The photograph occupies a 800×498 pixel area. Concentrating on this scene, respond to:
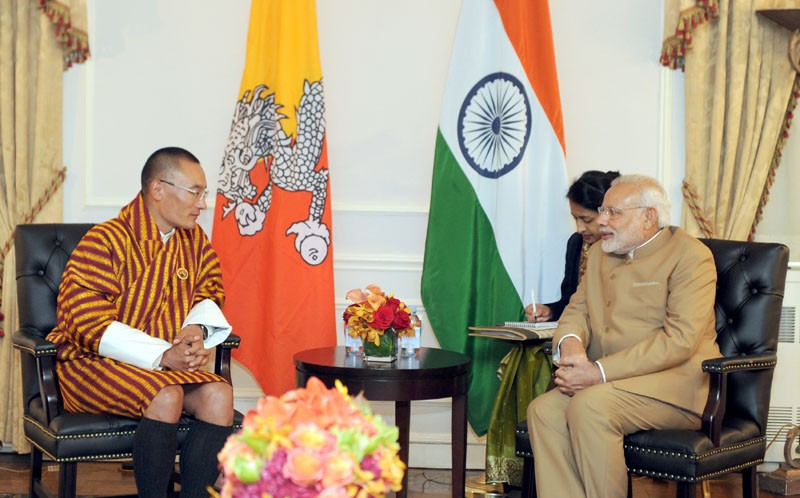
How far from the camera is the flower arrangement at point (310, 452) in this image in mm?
1479

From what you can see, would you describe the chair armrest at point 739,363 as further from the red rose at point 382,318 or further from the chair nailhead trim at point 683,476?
the red rose at point 382,318

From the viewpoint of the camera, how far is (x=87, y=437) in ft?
9.56

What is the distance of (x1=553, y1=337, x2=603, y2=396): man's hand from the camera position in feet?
10.5

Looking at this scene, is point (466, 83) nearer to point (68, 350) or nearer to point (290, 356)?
point (290, 356)

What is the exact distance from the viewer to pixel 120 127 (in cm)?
455

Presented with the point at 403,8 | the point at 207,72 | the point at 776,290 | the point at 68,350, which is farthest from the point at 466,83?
the point at 68,350

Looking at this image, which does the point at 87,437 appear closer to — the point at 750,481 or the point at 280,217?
the point at 280,217

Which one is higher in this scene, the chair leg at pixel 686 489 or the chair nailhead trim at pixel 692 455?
the chair nailhead trim at pixel 692 455

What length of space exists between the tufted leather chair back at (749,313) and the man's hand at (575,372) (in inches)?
19.4

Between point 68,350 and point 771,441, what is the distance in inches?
125

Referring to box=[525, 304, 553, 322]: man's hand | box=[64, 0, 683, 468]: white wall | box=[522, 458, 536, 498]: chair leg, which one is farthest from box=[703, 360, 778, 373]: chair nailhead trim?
box=[64, 0, 683, 468]: white wall

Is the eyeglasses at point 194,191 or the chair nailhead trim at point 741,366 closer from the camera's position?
the chair nailhead trim at point 741,366

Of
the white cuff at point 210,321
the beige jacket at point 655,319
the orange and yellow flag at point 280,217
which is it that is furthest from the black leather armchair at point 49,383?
the beige jacket at point 655,319

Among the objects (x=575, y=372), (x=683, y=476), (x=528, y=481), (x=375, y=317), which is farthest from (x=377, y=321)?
(x=683, y=476)
